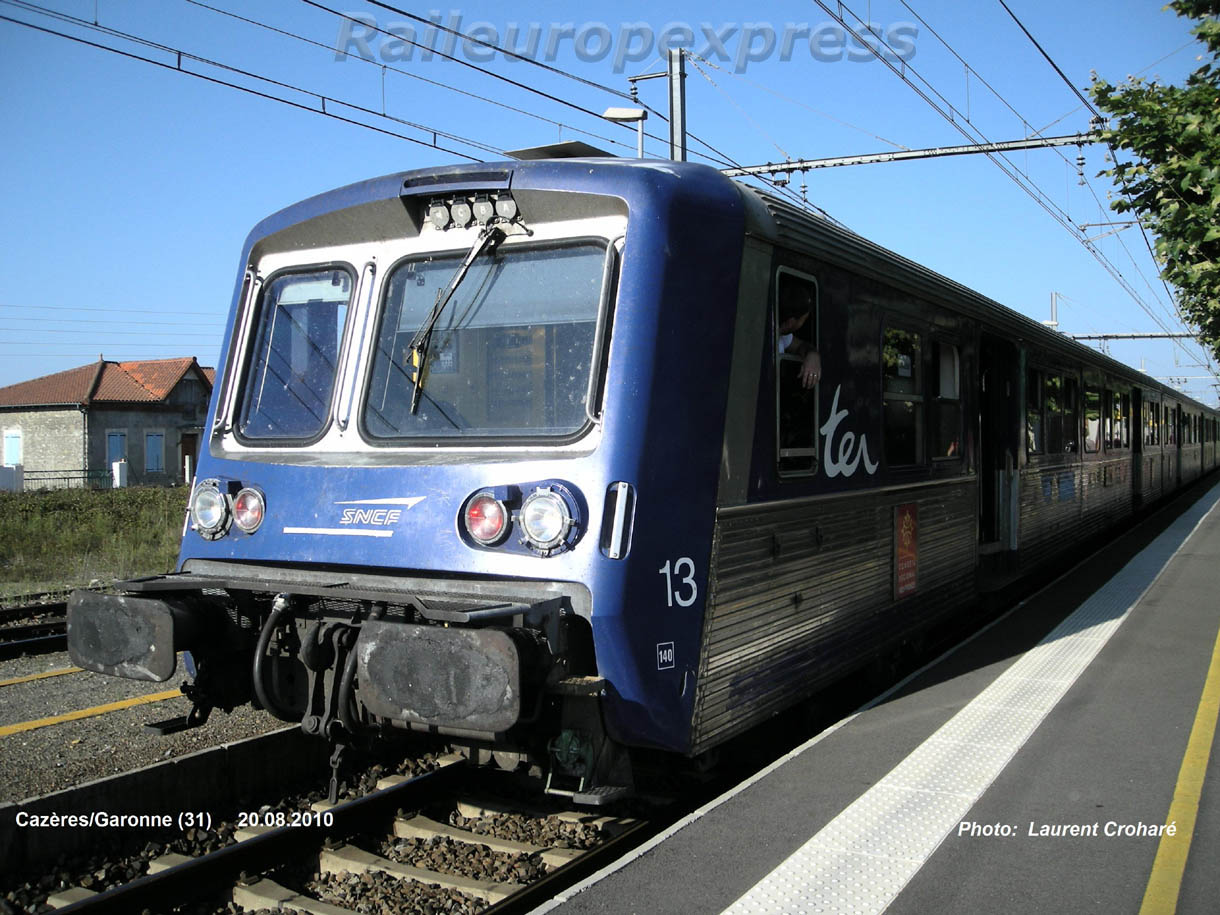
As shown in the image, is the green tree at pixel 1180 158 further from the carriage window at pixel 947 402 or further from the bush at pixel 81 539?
the bush at pixel 81 539

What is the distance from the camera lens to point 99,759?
5332 millimetres

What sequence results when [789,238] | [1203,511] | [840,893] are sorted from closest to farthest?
[840,893]
[789,238]
[1203,511]

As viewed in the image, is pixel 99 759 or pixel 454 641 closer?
pixel 454 641

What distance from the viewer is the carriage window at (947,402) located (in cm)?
712

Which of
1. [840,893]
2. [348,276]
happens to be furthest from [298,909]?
[348,276]

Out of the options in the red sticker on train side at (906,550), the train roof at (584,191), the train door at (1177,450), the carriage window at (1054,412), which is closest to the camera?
the train roof at (584,191)

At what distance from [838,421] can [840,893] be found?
272 centimetres

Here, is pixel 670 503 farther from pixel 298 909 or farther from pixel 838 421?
pixel 298 909

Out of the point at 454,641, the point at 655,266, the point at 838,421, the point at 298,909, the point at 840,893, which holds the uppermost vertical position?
the point at 655,266

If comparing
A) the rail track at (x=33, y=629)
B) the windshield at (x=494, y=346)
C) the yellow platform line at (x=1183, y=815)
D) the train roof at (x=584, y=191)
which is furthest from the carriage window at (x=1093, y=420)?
the rail track at (x=33, y=629)

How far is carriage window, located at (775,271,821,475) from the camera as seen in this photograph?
493 cm

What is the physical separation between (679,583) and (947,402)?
3859 mm

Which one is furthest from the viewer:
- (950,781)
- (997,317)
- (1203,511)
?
(1203,511)

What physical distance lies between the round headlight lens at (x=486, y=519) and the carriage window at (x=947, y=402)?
393 cm
